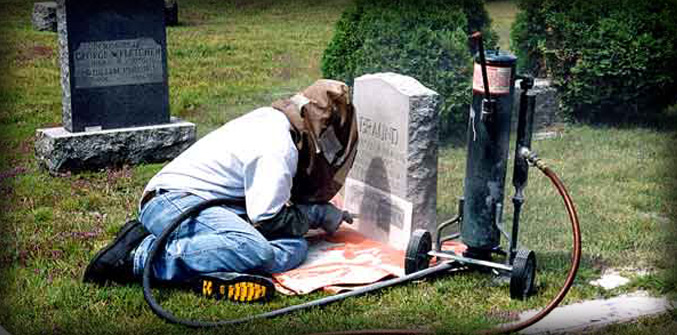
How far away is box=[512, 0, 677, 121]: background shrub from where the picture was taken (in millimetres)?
8031

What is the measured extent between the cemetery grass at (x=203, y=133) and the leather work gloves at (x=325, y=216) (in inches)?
31.7

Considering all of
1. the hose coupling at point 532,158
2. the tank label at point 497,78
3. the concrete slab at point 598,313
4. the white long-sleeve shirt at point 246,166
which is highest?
the tank label at point 497,78

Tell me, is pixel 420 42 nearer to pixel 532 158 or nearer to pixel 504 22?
pixel 504 22

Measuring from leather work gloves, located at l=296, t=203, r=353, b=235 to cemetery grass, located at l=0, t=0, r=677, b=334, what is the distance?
0.81 m

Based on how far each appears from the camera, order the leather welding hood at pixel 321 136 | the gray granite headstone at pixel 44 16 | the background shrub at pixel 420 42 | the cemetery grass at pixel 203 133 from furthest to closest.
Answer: the gray granite headstone at pixel 44 16 < the background shrub at pixel 420 42 < the leather welding hood at pixel 321 136 < the cemetery grass at pixel 203 133

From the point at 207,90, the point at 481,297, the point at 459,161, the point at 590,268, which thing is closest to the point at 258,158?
the point at 481,297

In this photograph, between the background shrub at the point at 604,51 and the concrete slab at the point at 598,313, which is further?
the background shrub at the point at 604,51

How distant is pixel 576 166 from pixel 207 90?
3653mm

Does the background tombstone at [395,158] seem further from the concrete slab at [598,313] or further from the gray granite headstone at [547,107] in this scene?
the gray granite headstone at [547,107]

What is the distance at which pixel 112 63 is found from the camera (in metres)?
7.15

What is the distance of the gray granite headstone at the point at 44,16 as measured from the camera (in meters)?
7.81

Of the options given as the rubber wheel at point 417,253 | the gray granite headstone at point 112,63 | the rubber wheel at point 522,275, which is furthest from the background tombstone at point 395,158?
the gray granite headstone at point 112,63

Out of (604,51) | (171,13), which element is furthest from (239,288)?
(604,51)

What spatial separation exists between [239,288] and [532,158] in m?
1.50
